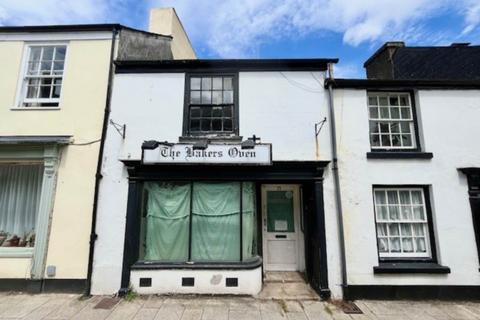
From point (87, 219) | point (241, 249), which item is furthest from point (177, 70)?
point (241, 249)

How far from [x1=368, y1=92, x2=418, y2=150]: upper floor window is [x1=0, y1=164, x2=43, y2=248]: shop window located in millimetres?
8741

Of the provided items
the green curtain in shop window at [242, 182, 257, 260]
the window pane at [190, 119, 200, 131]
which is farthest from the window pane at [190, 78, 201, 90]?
the green curtain in shop window at [242, 182, 257, 260]

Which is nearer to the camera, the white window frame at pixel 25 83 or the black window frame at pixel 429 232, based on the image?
the black window frame at pixel 429 232

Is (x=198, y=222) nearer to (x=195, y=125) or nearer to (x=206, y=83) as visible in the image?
(x=195, y=125)

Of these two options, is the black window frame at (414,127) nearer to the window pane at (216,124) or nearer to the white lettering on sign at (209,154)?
the white lettering on sign at (209,154)

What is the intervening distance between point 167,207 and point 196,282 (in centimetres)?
186

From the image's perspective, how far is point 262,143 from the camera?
5.82 m

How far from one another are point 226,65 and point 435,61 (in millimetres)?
7988

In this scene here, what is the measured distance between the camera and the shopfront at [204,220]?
558 cm

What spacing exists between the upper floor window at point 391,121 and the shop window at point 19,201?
8741mm

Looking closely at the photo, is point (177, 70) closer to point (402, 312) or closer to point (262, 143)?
point (262, 143)

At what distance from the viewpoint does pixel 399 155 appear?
5863mm

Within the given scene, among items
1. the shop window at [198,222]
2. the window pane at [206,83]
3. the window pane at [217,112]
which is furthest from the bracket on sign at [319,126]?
the window pane at [206,83]

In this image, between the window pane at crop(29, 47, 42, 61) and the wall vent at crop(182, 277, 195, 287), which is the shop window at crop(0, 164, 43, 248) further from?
the wall vent at crop(182, 277, 195, 287)
